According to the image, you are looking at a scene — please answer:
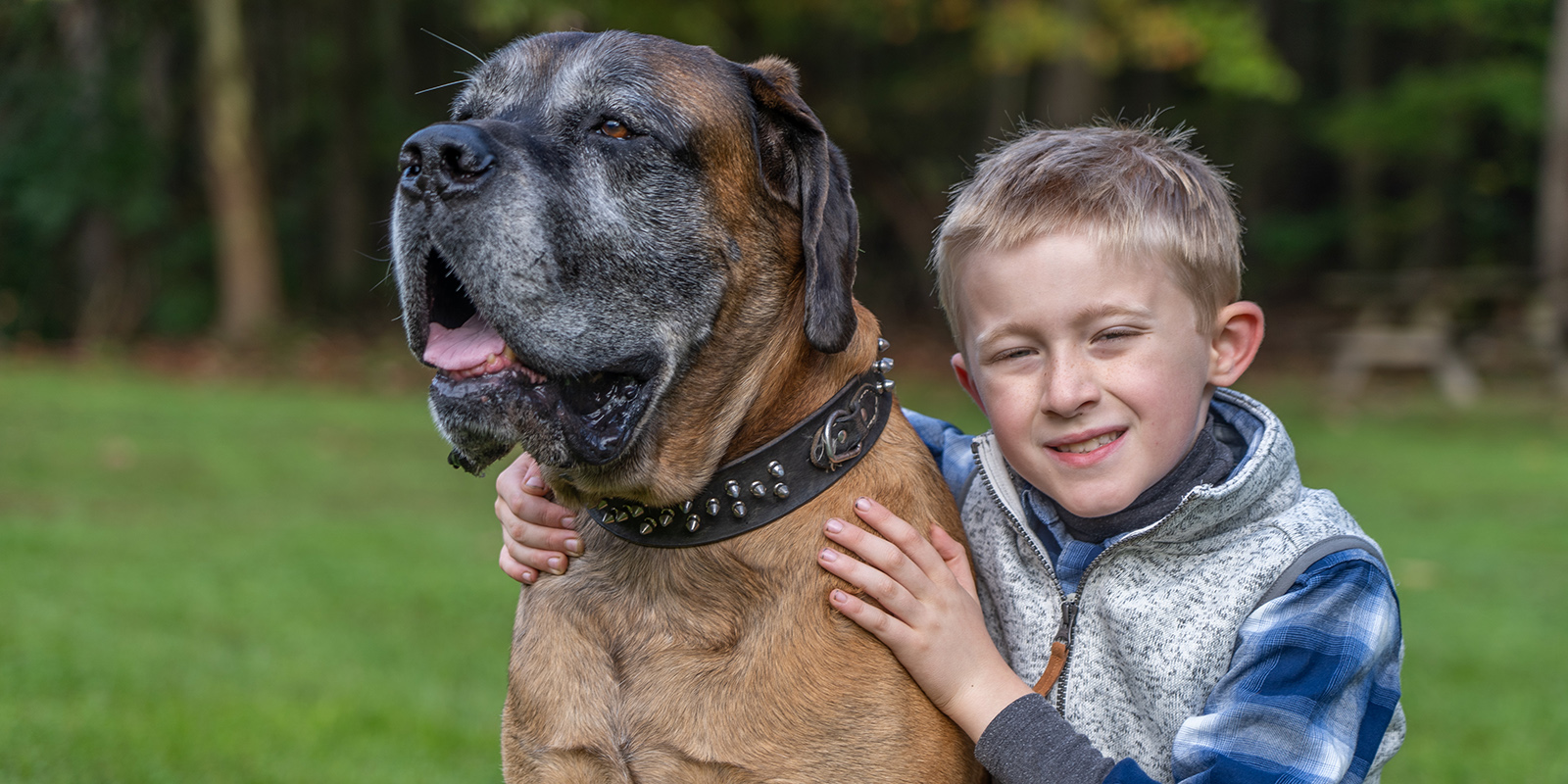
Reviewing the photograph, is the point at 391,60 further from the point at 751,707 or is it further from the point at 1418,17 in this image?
the point at 751,707

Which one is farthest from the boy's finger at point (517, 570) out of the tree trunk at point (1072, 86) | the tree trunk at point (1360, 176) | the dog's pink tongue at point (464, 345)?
the tree trunk at point (1360, 176)

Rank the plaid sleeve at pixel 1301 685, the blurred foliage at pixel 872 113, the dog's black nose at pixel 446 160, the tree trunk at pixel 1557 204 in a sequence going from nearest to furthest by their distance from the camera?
the plaid sleeve at pixel 1301 685
the dog's black nose at pixel 446 160
the tree trunk at pixel 1557 204
the blurred foliage at pixel 872 113

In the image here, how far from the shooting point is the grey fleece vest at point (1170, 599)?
2.27 m

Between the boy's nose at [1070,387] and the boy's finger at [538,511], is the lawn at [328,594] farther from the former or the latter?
the boy's nose at [1070,387]

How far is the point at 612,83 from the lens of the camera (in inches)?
97.3

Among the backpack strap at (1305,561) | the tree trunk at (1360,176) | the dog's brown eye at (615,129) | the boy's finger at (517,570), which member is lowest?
the tree trunk at (1360,176)

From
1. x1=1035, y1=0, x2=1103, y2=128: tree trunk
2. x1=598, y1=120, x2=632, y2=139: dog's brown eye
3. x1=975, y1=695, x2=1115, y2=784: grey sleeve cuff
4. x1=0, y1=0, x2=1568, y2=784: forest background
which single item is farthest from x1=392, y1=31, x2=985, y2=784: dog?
x1=1035, y1=0, x2=1103, y2=128: tree trunk

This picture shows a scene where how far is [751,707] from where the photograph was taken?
2266 millimetres

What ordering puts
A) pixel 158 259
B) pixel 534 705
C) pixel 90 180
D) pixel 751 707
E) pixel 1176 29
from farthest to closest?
pixel 158 259
pixel 90 180
pixel 1176 29
pixel 534 705
pixel 751 707

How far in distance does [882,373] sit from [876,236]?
19.9m

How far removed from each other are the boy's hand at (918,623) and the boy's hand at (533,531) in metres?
0.57

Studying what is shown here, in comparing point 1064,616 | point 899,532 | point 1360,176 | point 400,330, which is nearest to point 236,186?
point 400,330

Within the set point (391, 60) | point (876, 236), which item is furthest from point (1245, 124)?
point (391, 60)

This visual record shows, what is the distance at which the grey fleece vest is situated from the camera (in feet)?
7.45
